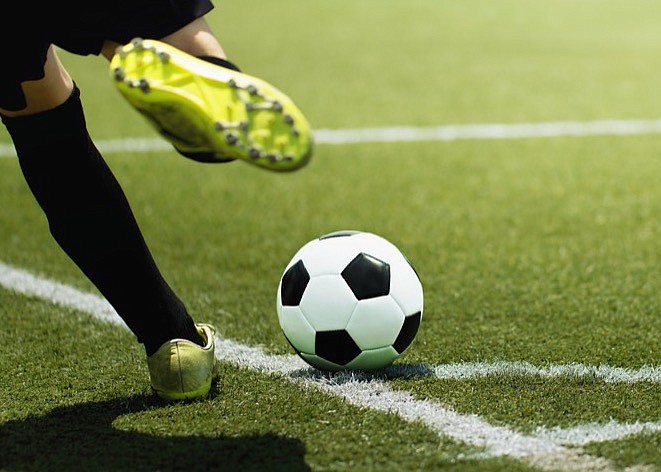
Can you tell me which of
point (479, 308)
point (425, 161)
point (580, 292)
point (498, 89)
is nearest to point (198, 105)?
point (479, 308)

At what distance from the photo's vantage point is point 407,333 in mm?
3320

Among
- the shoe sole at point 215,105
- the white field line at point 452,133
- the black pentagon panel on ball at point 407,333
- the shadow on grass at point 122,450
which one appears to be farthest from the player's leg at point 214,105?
the white field line at point 452,133

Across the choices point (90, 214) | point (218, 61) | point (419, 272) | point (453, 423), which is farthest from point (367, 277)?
point (419, 272)

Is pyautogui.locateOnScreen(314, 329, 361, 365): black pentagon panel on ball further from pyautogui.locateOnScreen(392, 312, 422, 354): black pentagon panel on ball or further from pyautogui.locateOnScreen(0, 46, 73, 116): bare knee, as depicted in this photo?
pyautogui.locateOnScreen(0, 46, 73, 116): bare knee

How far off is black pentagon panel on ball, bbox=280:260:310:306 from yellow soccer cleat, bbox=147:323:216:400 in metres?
0.34

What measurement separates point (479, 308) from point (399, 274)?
2.69ft

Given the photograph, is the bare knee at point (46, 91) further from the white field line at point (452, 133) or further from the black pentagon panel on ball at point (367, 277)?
the white field line at point (452, 133)

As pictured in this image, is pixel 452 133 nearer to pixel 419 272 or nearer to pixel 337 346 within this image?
pixel 419 272

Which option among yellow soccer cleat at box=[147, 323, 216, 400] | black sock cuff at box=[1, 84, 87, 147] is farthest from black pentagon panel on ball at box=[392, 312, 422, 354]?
black sock cuff at box=[1, 84, 87, 147]

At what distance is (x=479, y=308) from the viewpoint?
4125mm

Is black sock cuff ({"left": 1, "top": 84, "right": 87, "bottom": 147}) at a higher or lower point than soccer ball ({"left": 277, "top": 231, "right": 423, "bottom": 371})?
higher

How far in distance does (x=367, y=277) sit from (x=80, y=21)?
1.13m

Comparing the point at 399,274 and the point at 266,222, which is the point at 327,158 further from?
the point at 399,274

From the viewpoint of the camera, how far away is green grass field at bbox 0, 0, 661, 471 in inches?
108
